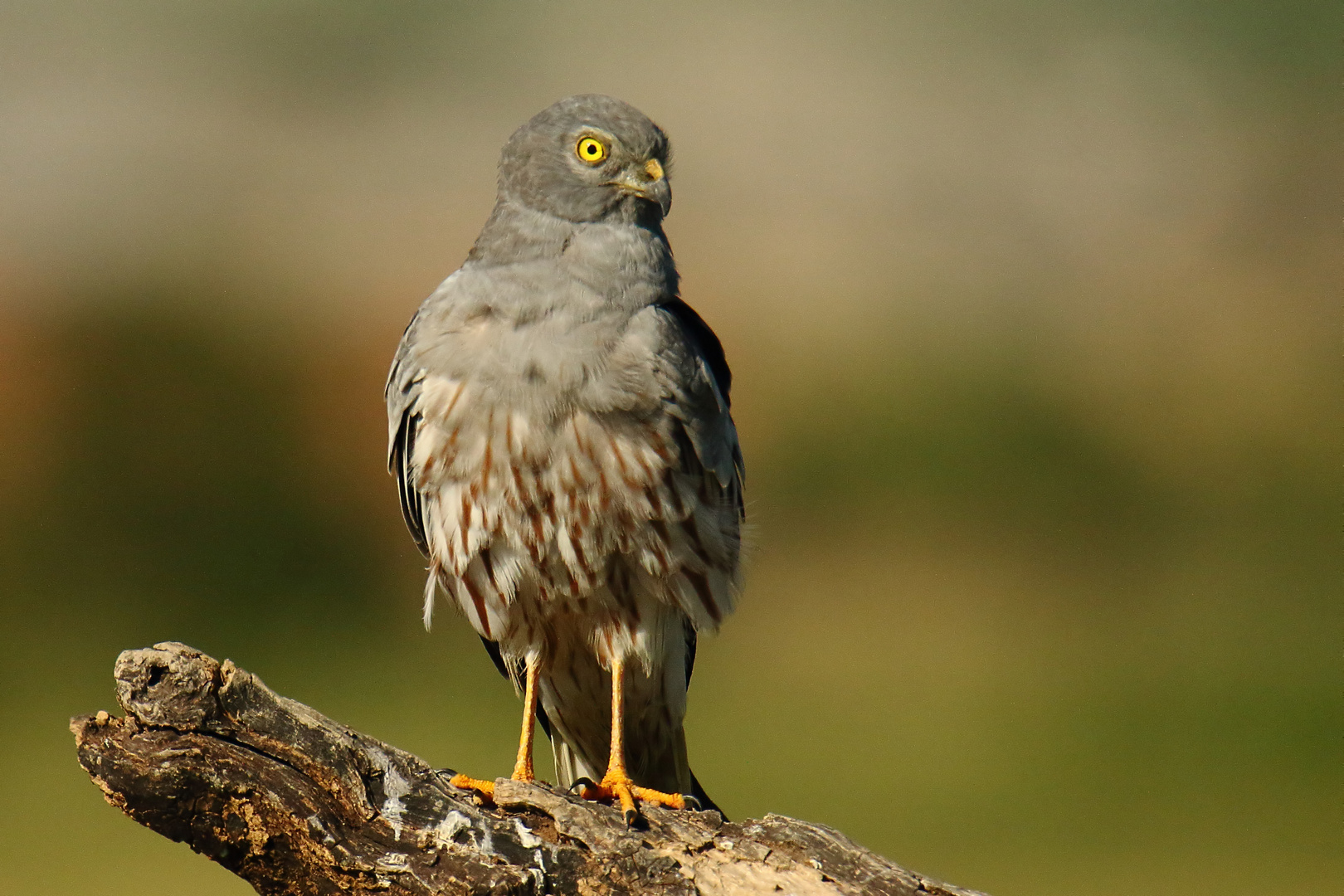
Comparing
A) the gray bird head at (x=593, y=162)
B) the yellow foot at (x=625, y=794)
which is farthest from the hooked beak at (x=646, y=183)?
the yellow foot at (x=625, y=794)

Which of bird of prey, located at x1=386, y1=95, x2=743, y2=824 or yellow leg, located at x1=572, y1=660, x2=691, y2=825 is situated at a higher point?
bird of prey, located at x1=386, y1=95, x2=743, y2=824

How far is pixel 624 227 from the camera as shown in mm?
3898

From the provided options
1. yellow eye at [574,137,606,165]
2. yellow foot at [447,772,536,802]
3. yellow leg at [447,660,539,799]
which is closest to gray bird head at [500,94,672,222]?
yellow eye at [574,137,606,165]

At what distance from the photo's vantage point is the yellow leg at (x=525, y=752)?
3.26m

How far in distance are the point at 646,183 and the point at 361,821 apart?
2.19 meters

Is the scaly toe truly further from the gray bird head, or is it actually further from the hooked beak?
the hooked beak

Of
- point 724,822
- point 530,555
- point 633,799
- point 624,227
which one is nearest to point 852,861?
point 724,822

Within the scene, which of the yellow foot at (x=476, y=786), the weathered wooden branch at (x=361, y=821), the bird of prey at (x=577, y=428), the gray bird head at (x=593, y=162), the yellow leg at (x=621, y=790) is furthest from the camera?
the gray bird head at (x=593, y=162)

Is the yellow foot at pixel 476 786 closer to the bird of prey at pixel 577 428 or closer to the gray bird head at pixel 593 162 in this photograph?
the bird of prey at pixel 577 428

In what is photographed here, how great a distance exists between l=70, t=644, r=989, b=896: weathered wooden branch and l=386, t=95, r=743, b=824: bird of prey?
15.3 inches

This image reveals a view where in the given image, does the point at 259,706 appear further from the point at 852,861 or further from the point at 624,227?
the point at 624,227

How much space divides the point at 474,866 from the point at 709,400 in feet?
5.68

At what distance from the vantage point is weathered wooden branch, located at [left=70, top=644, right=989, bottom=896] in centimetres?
261

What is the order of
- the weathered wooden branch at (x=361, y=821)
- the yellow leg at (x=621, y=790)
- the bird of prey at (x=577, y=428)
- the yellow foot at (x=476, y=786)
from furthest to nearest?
1. the bird of prey at (x=577, y=428)
2. the yellow leg at (x=621, y=790)
3. the yellow foot at (x=476, y=786)
4. the weathered wooden branch at (x=361, y=821)
